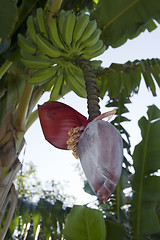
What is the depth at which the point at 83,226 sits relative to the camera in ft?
3.79

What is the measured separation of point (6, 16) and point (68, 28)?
0.23 meters

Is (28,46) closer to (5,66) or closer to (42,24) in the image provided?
(42,24)

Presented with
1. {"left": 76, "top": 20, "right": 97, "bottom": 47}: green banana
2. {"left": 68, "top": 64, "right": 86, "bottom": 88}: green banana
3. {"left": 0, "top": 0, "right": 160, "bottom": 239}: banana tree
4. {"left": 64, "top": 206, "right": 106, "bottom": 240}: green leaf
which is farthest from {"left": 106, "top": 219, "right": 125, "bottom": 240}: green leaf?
{"left": 76, "top": 20, "right": 97, "bottom": 47}: green banana

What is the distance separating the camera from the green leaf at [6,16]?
82cm

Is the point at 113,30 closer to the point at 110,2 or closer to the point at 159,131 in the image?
the point at 110,2

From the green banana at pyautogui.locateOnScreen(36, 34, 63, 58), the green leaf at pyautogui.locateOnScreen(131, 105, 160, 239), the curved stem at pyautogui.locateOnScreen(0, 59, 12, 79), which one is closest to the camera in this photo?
the green banana at pyautogui.locateOnScreen(36, 34, 63, 58)

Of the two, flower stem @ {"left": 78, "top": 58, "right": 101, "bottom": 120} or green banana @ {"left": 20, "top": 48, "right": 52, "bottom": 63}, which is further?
green banana @ {"left": 20, "top": 48, "right": 52, "bottom": 63}

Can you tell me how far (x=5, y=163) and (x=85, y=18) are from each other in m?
0.47

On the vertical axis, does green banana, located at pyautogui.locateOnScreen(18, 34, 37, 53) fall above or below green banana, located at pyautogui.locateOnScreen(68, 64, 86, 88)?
above

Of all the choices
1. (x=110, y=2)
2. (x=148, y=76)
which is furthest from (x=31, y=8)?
(x=148, y=76)

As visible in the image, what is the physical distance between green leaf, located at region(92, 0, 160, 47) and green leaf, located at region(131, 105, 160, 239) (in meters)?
0.52

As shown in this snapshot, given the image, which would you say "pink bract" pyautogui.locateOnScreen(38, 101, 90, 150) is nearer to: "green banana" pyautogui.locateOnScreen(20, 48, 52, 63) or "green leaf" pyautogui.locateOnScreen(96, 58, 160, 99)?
"green banana" pyautogui.locateOnScreen(20, 48, 52, 63)

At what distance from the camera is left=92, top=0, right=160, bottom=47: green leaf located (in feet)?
3.39

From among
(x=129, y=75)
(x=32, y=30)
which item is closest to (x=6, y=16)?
(x=32, y=30)
